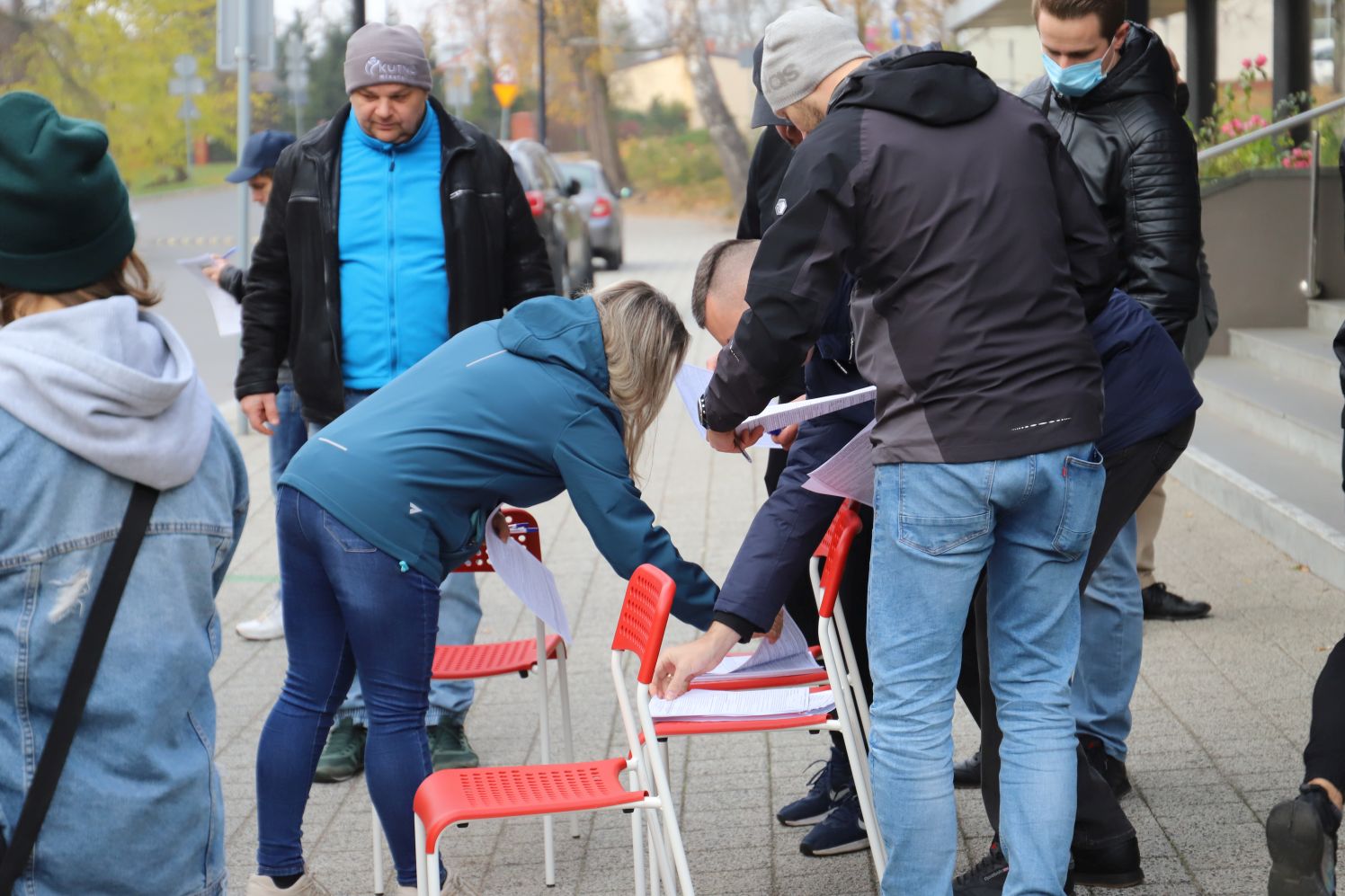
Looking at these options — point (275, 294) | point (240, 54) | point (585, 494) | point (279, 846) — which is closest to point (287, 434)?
point (275, 294)

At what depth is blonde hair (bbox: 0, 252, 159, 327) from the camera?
89.0 inches

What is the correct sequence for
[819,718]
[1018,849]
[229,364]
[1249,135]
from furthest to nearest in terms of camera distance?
[229,364], [1249,135], [819,718], [1018,849]

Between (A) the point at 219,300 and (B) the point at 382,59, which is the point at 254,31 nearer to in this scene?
(A) the point at 219,300

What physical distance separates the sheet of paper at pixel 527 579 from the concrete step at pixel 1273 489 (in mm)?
3739

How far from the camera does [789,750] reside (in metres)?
4.84

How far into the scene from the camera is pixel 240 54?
10828 millimetres

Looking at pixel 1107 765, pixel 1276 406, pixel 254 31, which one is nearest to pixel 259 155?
pixel 1107 765

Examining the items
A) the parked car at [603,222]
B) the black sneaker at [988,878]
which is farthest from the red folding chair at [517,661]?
the parked car at [603,222]

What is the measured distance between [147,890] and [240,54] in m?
9.42

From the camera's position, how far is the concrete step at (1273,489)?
6.40m

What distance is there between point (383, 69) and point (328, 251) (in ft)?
1.79

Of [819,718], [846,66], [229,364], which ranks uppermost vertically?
[846,66]

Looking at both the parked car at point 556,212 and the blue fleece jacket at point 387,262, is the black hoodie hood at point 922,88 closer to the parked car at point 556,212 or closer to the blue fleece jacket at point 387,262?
the blue fleece jacket at point 387,262

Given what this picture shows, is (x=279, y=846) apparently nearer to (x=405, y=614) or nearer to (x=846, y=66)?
(x=405, y=614)
